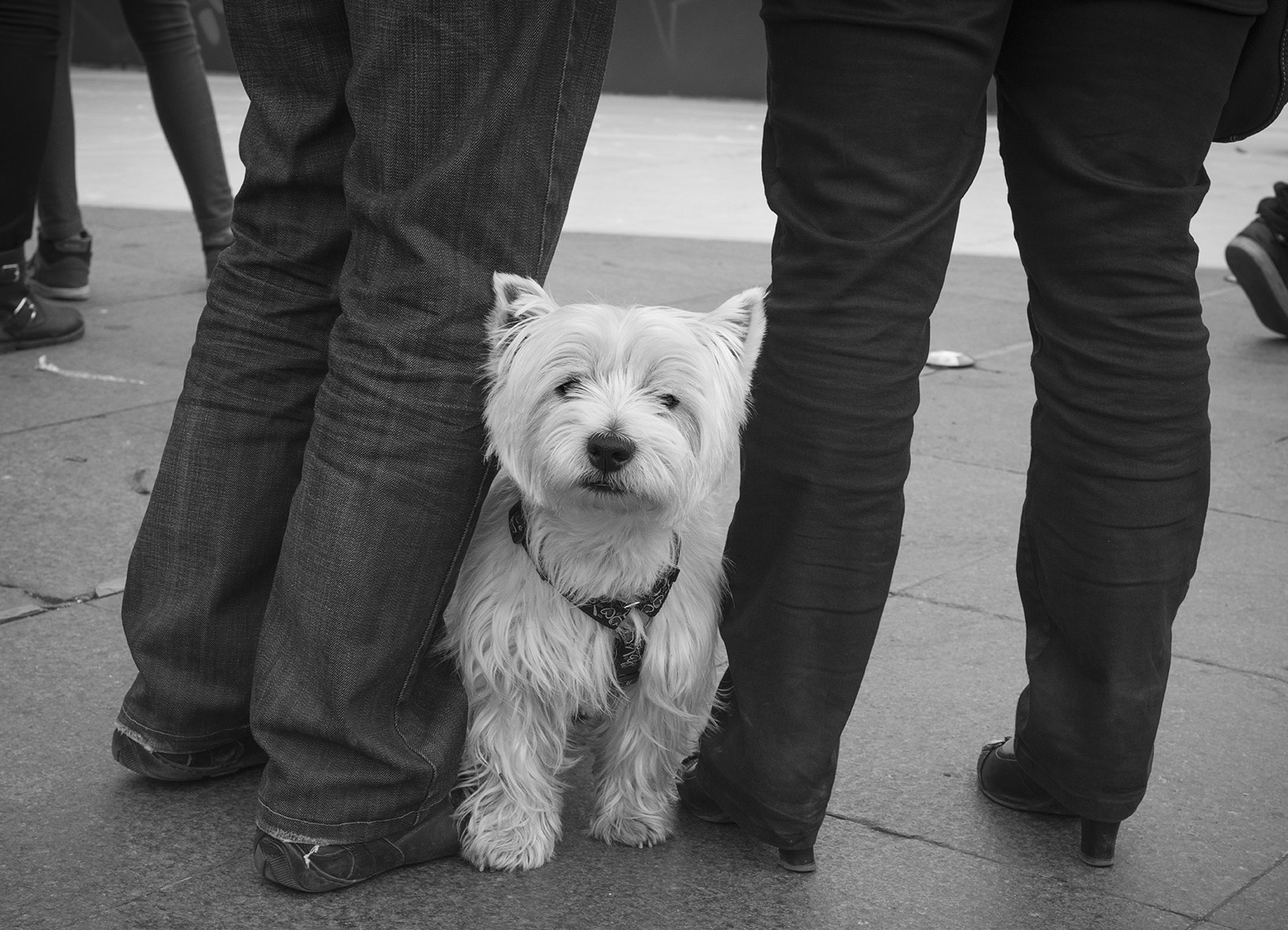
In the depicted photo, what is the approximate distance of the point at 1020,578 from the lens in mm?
2355

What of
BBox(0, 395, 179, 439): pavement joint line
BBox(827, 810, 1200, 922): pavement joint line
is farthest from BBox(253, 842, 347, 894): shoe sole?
BBox(0, 395, 179, 439): pavement joint line

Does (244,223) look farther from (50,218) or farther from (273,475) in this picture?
(50,218)

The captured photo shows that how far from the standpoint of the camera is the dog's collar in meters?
2.21

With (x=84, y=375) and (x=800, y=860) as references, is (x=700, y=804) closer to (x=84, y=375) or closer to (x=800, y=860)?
(x=800, y=860)

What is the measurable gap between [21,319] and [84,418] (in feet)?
3.12

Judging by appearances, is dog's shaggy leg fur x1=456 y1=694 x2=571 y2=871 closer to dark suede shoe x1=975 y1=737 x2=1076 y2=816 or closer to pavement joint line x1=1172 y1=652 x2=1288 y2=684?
dark suede shoe x1=975 y1=737 x2=1076 y2=816

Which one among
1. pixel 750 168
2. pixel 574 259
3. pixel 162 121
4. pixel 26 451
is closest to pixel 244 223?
pixel 26 451

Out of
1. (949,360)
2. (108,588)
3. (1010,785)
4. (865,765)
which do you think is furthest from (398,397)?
(949,360)

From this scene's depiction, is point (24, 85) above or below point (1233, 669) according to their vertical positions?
above

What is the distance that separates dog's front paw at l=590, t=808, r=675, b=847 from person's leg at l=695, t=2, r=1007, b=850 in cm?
12

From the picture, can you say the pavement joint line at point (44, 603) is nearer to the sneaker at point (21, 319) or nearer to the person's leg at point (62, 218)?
the sneaker at point (21, 319)

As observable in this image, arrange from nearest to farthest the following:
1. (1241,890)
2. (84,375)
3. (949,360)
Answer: (1241,890) → (84,375) → (949,360)

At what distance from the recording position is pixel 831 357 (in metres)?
2.05

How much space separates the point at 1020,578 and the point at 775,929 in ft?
2.34
